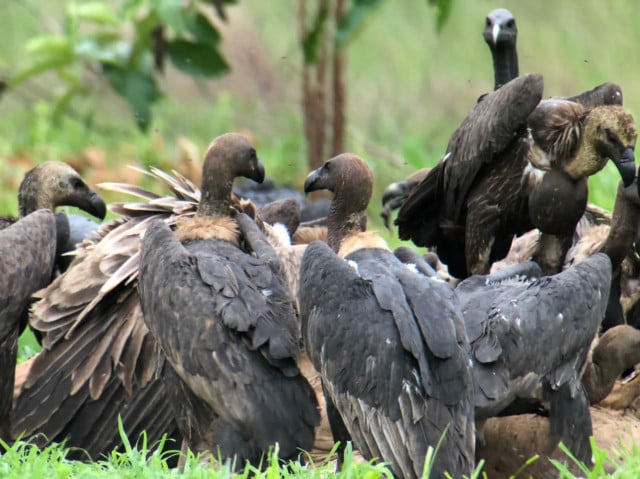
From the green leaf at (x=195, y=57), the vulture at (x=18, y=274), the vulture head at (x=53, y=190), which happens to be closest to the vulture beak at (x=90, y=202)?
the vulture head at (x=53, y=190)

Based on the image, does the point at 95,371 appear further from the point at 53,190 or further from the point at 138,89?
the point at 138,89

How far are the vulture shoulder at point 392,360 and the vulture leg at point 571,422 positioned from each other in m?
0.52

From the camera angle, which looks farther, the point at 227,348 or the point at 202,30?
the point at 202,30

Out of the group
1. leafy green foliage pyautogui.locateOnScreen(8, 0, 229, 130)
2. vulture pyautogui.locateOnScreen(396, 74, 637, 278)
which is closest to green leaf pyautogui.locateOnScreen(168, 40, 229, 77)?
leafy green foliage pyautogui.locateOnScreen(8, 0, 229, 130)

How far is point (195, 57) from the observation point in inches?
407

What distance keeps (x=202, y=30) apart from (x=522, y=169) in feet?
16.3

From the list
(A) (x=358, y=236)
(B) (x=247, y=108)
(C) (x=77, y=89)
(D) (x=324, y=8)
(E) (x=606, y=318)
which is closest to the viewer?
(A) (x=358, y=236)

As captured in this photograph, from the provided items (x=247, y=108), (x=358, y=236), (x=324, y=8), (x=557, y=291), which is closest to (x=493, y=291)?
(x=557, y=291)

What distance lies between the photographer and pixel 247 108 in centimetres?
1511

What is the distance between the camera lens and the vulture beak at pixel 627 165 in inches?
214

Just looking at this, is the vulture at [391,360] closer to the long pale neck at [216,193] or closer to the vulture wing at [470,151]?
the long pale neck at [216,193]

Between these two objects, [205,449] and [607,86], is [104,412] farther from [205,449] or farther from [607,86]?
[607,86]

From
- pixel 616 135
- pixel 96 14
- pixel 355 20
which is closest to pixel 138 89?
pixel 96 14

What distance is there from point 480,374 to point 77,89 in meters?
8.28
